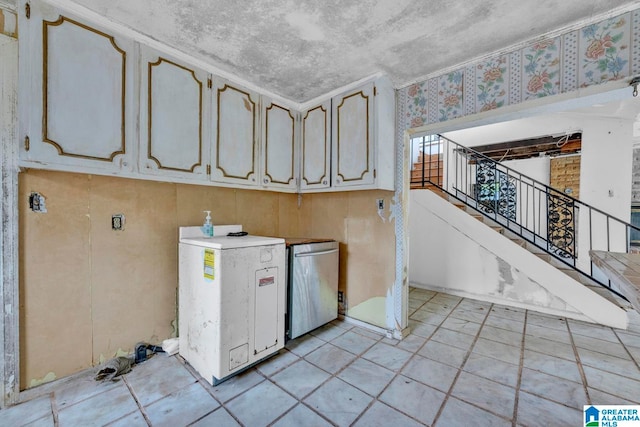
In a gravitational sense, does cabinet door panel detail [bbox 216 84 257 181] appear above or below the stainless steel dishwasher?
above

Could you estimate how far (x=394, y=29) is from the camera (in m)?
1.68

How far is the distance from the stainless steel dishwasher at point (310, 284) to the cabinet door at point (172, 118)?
Result: 3.43 ft

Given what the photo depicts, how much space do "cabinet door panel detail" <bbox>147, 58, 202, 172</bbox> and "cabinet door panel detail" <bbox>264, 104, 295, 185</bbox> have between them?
65cm

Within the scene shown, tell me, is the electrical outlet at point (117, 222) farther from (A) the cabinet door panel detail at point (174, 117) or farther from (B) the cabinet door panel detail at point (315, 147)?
(B) the cabinet door panel detail at point (315, 147)

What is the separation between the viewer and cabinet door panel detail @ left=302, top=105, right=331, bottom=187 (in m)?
2.54

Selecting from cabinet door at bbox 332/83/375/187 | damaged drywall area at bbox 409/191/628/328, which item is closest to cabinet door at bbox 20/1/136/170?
cabinet door at bbox 332/83/375/187

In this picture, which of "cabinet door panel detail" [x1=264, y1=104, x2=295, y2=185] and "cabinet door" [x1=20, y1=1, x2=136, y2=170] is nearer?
"cabinet door" [x1=20, y1=1, x2=136, y2=170]

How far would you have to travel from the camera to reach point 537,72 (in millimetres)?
1691

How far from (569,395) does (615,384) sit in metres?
0.41

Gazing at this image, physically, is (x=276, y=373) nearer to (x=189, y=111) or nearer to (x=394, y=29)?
(x=189, y=111)

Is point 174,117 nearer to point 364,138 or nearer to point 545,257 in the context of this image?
point 364,138

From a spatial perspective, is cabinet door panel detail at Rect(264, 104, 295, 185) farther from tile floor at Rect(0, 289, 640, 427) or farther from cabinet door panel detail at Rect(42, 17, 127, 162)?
tile floor at Rect(0, 289, 640, 427)

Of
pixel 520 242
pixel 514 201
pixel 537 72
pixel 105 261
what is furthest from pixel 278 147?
pixel 514 201

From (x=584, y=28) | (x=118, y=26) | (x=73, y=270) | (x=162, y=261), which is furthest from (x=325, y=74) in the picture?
(x=73, y=270)
